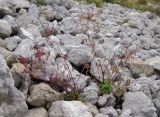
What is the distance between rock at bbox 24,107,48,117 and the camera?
5086 mm

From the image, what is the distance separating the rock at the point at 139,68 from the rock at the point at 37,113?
2197 millimetres

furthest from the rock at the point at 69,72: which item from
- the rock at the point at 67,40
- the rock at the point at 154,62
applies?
the rock at the point at 154,62

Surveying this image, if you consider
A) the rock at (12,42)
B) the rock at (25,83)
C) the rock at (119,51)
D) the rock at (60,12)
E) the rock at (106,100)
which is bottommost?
the rock at (60,12)

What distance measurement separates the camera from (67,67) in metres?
6.16

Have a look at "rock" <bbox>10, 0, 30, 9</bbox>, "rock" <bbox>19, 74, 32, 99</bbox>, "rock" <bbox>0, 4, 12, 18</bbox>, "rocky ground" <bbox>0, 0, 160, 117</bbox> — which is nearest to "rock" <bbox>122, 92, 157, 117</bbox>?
"rocky ground" <bbox>0, 0, 160, 117</bbox>

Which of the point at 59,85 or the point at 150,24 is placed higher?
the point at 59,85

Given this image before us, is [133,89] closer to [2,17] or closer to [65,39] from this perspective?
[65,39]

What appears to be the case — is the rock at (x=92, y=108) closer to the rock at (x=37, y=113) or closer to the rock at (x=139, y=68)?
the rock at (x=37, y=113)

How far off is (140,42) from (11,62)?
3828 millimetres

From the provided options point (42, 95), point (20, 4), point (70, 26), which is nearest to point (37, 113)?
point (42, 95)

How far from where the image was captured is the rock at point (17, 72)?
539 centimetres

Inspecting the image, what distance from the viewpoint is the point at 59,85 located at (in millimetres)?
5793

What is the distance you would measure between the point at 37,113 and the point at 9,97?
16.7 inches

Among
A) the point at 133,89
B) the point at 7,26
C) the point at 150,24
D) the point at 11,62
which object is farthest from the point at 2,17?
the point at 150,24
